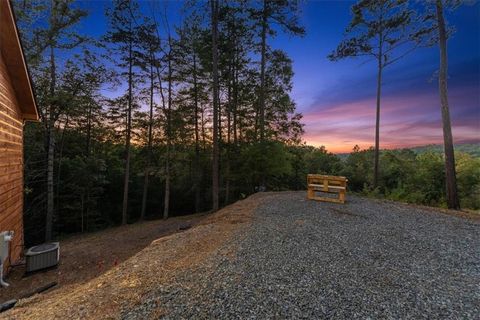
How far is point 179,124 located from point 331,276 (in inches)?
487

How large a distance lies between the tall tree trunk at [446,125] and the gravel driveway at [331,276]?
121 inches

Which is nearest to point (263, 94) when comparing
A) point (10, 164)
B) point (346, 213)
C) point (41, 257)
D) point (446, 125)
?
point (446, 125)

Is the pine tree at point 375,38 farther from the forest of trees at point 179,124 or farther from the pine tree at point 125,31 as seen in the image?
the pine tree at point 125,31

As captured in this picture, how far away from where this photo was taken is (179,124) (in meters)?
13.8

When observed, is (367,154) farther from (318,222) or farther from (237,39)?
(318,222)

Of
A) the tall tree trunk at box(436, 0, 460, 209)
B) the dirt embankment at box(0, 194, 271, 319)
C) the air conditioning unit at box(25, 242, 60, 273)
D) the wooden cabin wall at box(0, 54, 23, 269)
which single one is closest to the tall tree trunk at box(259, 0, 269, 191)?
the dirt embankment at box(0, 194, 271, 319)

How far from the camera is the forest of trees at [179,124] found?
31.3 ft

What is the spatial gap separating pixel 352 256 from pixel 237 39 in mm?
12371

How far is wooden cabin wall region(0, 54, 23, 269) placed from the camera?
4.81 m

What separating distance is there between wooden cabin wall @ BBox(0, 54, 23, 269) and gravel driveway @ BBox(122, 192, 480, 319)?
4752mm

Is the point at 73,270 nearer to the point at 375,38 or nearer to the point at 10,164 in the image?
the point at 10,164

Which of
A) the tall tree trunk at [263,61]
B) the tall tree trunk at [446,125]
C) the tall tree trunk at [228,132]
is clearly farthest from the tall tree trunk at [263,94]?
the tall tree trunk at [446,125]

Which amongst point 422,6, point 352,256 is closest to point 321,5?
point 422,6

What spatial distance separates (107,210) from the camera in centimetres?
1830
